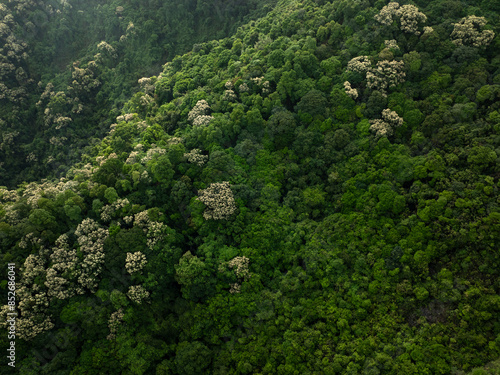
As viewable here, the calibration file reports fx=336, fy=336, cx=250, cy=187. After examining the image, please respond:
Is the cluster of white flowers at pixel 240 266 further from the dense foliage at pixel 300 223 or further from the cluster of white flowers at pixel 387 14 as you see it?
the cluster of white flowers at pixel 387 14

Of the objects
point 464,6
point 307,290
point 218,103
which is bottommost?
point 307,290

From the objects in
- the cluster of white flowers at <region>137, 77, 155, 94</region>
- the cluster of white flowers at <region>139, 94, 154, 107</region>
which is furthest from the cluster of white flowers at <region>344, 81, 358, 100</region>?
the cluster of white flowers at <region>137, 77, 155, 94</region>

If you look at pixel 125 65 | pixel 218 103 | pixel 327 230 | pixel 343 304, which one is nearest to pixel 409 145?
pixel 327 230

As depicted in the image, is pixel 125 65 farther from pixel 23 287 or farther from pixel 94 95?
pixel 23 287

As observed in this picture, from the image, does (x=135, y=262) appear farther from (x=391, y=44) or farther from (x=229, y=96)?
(x=391, y=44)

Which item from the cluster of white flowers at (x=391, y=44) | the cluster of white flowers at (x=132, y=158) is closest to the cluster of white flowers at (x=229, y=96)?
the cluster of white flowers at (x=132, y=158)

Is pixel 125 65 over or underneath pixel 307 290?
over

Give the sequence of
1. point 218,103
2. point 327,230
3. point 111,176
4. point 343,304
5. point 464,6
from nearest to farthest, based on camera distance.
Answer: point 343,304 → point 327,230 → point 111,176 → point 464,6 → point 218,103
